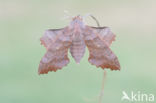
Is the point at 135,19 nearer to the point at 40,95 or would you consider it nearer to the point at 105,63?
the point at 40,95

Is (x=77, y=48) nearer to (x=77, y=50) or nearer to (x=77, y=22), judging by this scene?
(x=77, y=50)

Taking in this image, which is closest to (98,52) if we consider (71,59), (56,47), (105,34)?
(105,34)

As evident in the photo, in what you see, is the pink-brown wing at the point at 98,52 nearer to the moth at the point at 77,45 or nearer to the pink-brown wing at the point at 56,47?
the moth at the point at 77,45

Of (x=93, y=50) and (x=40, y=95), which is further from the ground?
(x=93, y=50)

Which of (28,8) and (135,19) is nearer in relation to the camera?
→ (135,19)

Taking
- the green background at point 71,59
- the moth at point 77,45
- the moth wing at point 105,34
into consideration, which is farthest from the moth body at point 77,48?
the green background at point 71,59

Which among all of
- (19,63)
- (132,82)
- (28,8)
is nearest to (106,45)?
A: (132,82)

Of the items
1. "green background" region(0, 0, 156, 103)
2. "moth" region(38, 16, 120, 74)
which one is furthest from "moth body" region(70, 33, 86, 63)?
"green background" region(0, 0, 156, 103)
